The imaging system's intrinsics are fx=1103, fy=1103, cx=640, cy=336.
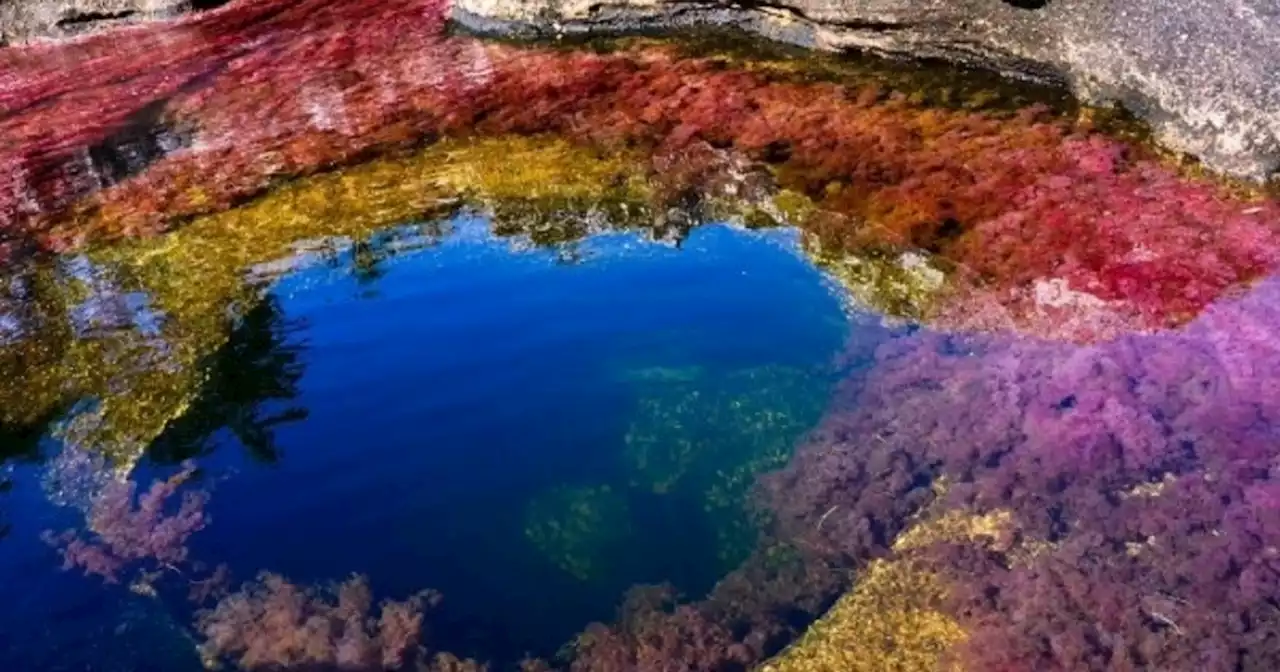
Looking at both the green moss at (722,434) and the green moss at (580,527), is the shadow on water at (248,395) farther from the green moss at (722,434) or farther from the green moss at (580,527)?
the green moss at (722,434)

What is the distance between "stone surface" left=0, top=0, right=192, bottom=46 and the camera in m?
15.5

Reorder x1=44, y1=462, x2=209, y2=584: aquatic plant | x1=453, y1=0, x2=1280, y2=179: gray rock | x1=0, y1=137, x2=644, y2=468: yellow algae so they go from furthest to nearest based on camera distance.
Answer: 1. x1=453, y1=0, x2=1280, y2=179: gray rock
2. x1=0, y1=137, x2=644, y2=468: yellow algae
3. x1=44, y1=462, x2=209, y2=584: aquatic plant

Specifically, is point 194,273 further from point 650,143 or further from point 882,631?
point 882,631

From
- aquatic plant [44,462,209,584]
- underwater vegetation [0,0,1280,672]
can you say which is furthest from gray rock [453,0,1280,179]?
aquatic plant [44,462,209,584]

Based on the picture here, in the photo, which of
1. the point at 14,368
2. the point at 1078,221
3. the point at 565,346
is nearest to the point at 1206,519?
the point at 1078,221

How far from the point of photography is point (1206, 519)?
5.20 m

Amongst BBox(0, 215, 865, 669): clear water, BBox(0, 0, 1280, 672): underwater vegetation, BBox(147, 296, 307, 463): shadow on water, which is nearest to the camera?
BBox(0, 0, 1280, 672): underwater vegetation

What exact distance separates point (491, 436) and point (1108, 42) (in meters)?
5.94

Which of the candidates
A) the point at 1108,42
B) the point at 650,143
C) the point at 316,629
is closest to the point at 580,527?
the point at 316,629

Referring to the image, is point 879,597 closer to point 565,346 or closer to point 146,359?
point 565,346

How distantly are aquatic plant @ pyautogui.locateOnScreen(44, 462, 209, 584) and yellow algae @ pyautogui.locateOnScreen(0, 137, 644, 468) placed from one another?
401mm

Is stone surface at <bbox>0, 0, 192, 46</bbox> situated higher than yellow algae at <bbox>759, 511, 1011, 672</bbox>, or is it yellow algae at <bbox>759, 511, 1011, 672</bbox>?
stone surface at <bbox>0, 0, 192, 46</bbox>

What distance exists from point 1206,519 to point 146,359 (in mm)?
6658

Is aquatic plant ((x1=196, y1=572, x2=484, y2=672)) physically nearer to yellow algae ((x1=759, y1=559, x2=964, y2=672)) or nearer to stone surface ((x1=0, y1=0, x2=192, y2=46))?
yellow algae ((x1=759, y1=559, x2=964, y2=672))
